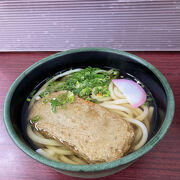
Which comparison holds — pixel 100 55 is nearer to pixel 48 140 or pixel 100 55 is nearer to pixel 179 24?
pixel 48 140

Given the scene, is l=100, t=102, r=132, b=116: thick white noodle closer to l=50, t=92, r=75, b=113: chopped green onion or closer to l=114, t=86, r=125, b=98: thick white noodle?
l=114, t=86, r=125, b=98: thick white noodle

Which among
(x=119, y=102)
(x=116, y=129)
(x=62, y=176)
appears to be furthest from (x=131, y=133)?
(x=62, y=176)

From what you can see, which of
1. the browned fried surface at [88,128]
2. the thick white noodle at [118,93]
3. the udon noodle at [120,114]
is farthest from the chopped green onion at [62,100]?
the thick white noodle at [118,93]

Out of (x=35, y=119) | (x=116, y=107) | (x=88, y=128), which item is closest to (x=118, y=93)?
(x=116, y=107)

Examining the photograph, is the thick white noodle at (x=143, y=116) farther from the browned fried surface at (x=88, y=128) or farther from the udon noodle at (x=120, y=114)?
the browned fried surface at (x=88, y=128)

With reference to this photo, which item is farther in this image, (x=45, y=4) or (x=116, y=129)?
(x=45, y=4)

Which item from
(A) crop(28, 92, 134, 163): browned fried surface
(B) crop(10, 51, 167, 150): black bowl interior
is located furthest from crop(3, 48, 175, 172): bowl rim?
(A) crop(28, 92, 134, 163): browned fried surface

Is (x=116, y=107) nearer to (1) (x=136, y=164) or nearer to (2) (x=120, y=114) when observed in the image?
(2) (x=120, y=114)
